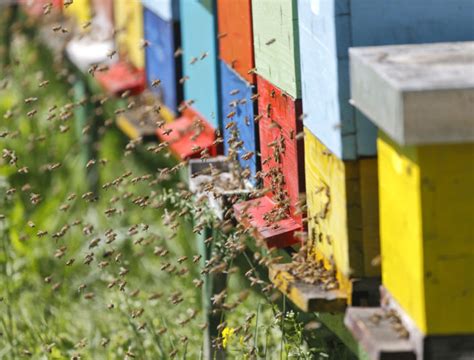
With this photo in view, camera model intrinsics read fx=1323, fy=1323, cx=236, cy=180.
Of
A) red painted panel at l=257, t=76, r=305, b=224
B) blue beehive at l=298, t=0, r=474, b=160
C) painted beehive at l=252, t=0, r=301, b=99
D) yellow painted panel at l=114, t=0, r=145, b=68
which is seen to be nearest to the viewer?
blue beehive at l=298, t=0, r=474, b=160

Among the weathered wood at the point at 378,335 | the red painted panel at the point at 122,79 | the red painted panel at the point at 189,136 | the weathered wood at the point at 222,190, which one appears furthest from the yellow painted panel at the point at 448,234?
the red painted panel at the point at 122,79

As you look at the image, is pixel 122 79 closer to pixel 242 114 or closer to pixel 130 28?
pixel 130 28

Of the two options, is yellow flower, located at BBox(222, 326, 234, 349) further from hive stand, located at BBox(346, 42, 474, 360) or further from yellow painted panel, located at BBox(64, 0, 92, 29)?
yellow painted panel, located at BBox(64, 0, 92, 29)

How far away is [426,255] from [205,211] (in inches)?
70.4

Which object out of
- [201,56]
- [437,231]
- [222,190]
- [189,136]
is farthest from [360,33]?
[189,136]

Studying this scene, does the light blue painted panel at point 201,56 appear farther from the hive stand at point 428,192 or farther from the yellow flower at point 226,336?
the hive stand at point 428,192

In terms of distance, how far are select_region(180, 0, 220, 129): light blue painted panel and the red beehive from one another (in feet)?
3.06

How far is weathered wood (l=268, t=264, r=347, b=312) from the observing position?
3814mm

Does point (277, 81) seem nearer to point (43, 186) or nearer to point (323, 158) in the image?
point (323, 158)

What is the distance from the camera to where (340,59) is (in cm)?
374

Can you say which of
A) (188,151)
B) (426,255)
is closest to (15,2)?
(188,151)

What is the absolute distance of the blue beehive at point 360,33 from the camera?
3.72 meters

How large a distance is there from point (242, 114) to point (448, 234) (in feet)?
6.72

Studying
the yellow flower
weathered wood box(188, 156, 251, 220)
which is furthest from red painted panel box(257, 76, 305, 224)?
the yellow flower
